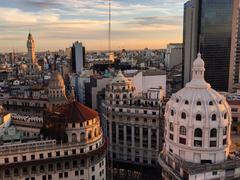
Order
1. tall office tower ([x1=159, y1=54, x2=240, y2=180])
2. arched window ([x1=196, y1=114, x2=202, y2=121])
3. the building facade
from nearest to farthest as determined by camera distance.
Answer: tall office tower ([x1=159, y1=54, x2=240, y2=180]) → arched window ([x1=196, y1=114, x2=202, y2=121]) → the building facade

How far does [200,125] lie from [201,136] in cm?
252

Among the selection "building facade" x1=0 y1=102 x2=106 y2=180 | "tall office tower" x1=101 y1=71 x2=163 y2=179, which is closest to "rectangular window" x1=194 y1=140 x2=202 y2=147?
"building facade" x1=0 y1=102 x2=106 y2=180

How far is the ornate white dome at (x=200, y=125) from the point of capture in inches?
2618

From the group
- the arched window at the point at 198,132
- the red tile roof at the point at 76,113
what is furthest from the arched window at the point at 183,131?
the red tile roof at the point at 76,113

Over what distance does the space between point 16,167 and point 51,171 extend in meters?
8.70

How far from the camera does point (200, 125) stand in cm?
6638

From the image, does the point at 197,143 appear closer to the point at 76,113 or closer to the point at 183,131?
the point at 183,131

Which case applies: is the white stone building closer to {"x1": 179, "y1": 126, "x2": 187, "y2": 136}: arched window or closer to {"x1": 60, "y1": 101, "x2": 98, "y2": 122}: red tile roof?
{"x1": 60, "y1": 101, "x2": 98, "y2": 122}: red tile roof

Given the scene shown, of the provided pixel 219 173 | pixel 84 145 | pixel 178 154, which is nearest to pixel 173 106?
pixel 178 154

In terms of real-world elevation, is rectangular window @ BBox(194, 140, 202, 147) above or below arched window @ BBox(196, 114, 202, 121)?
below

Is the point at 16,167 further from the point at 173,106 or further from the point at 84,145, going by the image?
the point at 173,106

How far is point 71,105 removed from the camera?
8306 centimetres

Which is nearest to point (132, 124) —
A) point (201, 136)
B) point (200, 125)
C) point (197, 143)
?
point (197, 143)

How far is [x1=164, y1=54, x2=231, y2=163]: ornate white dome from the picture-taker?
6650 centimetres
